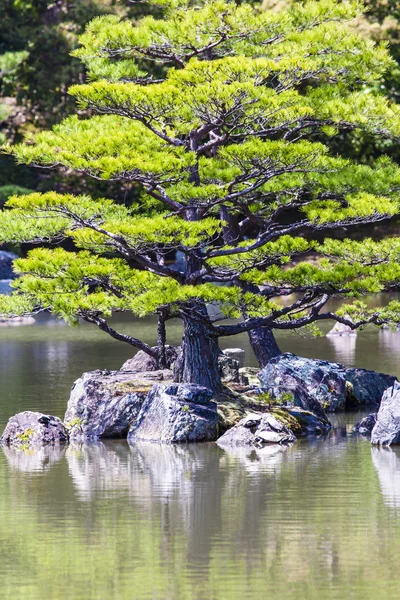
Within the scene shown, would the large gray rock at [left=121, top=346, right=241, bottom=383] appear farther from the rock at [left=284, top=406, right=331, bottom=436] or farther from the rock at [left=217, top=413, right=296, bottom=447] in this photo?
the rock at [left=217, top=413, right=296, bottom=447]

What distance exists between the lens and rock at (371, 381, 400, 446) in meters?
13.9

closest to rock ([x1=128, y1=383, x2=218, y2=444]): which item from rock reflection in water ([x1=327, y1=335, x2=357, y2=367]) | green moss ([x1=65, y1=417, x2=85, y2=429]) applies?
green moss ([x1=65, y1=417, x2=85, y2=429])

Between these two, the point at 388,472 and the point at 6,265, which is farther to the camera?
the point at 6,265

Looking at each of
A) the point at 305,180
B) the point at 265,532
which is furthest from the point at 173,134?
the point at 265,532

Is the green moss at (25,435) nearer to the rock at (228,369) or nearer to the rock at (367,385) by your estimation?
the rock at (228,369)

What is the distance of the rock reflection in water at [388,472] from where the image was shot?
1079 centimetres

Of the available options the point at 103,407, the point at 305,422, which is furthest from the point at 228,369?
the point at 103,407

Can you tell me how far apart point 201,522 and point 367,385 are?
8661 mm

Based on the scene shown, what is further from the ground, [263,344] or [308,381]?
[263,344]

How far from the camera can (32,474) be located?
12.5 m

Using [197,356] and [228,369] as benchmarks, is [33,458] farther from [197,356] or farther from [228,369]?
[228,369]

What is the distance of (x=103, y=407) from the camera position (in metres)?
15.3

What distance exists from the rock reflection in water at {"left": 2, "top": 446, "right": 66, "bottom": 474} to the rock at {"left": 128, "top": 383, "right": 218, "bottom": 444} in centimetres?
112

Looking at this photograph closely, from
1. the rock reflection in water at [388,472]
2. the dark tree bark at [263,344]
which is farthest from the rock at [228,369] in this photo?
the rock reflection in water at [388,472]
